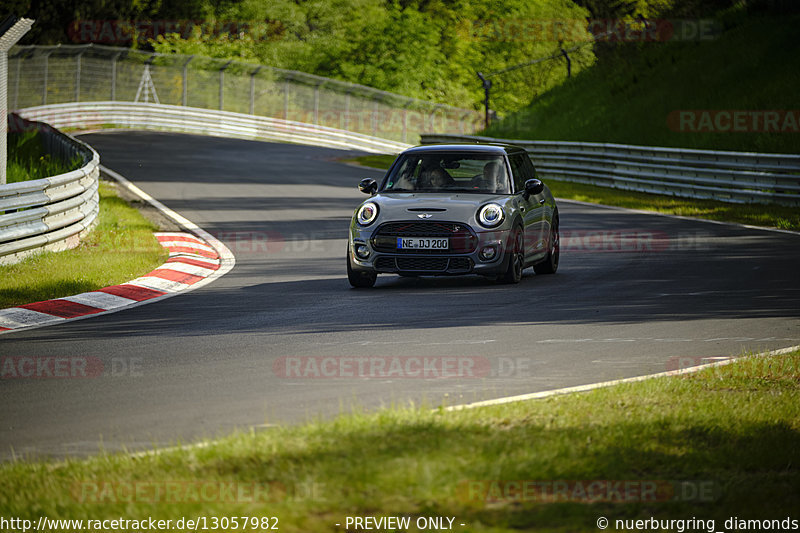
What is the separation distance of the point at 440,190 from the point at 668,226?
7.92 m

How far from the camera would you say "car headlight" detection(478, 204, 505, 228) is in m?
12.7

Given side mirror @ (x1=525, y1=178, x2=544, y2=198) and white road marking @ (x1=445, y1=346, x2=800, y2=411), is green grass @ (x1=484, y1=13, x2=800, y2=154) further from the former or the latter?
white road marking @ (x1=445, y1=346, x2=800, y2=411)

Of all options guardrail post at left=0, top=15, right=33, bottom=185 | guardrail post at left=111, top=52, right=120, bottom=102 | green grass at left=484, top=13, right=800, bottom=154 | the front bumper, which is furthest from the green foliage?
the front bumper

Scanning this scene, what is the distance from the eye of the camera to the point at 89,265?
13820 millimetres

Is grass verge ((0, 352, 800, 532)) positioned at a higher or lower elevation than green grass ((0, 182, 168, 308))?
higher

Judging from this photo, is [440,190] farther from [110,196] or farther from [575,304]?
[110,196]

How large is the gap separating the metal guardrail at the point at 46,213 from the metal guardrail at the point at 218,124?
3361 centimetres

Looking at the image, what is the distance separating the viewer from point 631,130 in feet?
117

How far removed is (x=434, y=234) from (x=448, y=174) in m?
1.33

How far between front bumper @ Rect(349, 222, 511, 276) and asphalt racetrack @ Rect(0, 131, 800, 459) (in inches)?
10.1

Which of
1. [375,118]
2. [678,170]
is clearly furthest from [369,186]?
[375,118]

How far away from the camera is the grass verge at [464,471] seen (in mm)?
4707

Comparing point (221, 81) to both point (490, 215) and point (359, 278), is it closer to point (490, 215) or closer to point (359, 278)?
point (359, 278)

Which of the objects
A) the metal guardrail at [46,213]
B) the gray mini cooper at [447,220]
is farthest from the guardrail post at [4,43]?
the gray mini cooper at [447,220]
